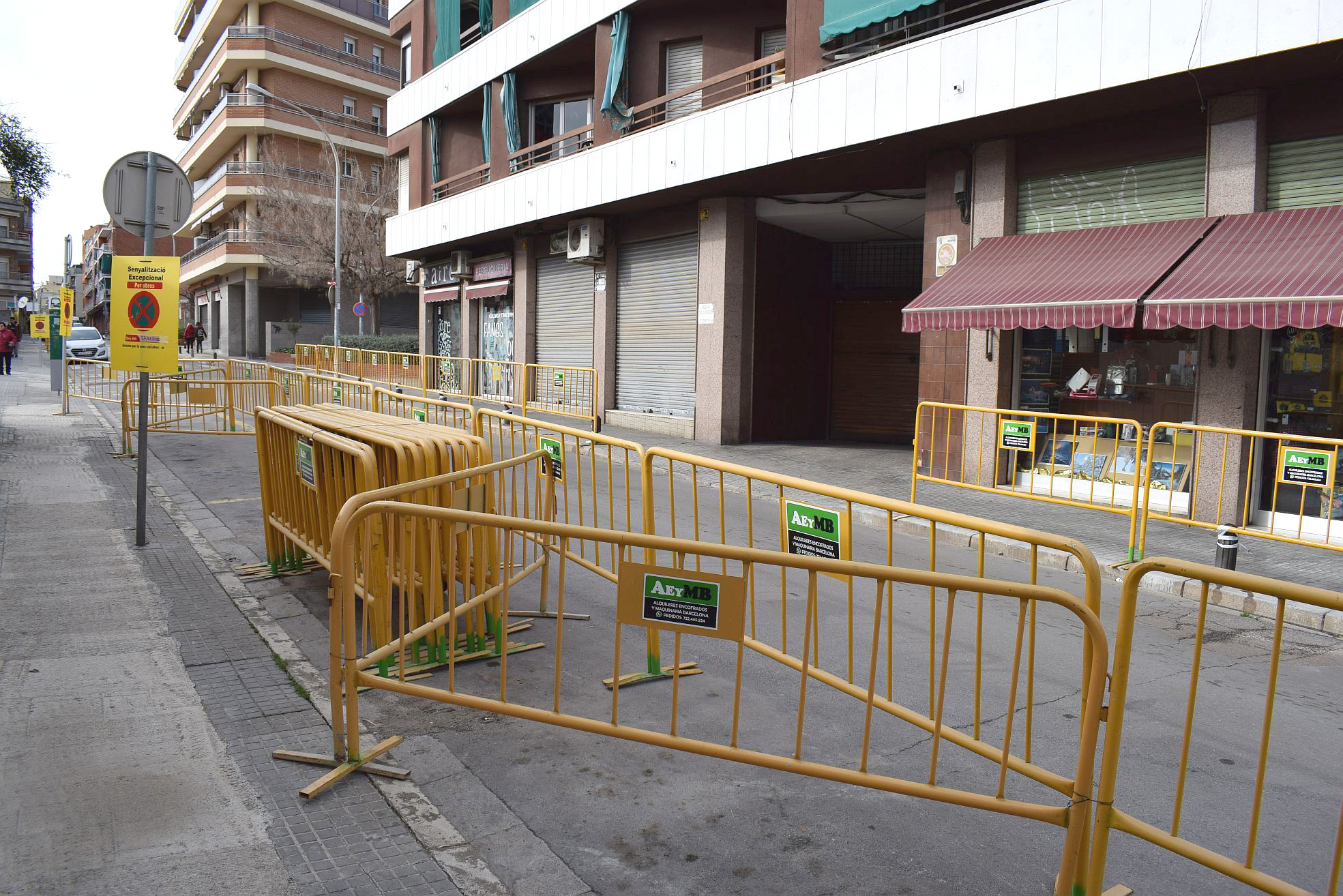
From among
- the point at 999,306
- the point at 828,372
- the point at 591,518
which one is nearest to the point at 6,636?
the point at 591,518

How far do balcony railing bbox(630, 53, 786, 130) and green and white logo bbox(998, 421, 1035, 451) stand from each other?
24.6ft

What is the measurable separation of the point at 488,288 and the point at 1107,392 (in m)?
17.4

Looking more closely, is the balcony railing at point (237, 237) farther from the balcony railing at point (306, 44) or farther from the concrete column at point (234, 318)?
the balcony railing at point (306, 44)

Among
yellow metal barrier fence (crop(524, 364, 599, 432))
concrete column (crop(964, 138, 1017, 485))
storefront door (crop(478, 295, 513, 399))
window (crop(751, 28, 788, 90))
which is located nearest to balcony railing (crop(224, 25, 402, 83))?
storefront door (crop(478, 295, 513, 399))

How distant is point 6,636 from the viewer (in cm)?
555

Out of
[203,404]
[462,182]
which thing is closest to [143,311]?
[203,404]

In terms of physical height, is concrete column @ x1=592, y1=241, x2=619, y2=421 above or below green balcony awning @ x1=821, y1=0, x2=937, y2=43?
below

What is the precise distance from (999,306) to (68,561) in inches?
371

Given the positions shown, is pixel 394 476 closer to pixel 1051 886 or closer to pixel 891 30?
pixel 1051 886

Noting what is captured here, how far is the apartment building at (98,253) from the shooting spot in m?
75.9

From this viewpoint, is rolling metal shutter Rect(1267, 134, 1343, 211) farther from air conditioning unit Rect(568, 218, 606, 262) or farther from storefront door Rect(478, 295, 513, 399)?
storefront door Rect(478, 295, 513, 399)

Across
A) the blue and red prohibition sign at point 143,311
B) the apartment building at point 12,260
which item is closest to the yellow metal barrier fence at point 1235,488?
the blue and red prohibition sign at point 143,311

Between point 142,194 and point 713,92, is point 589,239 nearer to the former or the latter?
point 713,92

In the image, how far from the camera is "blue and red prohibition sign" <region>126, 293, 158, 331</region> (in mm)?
7867
